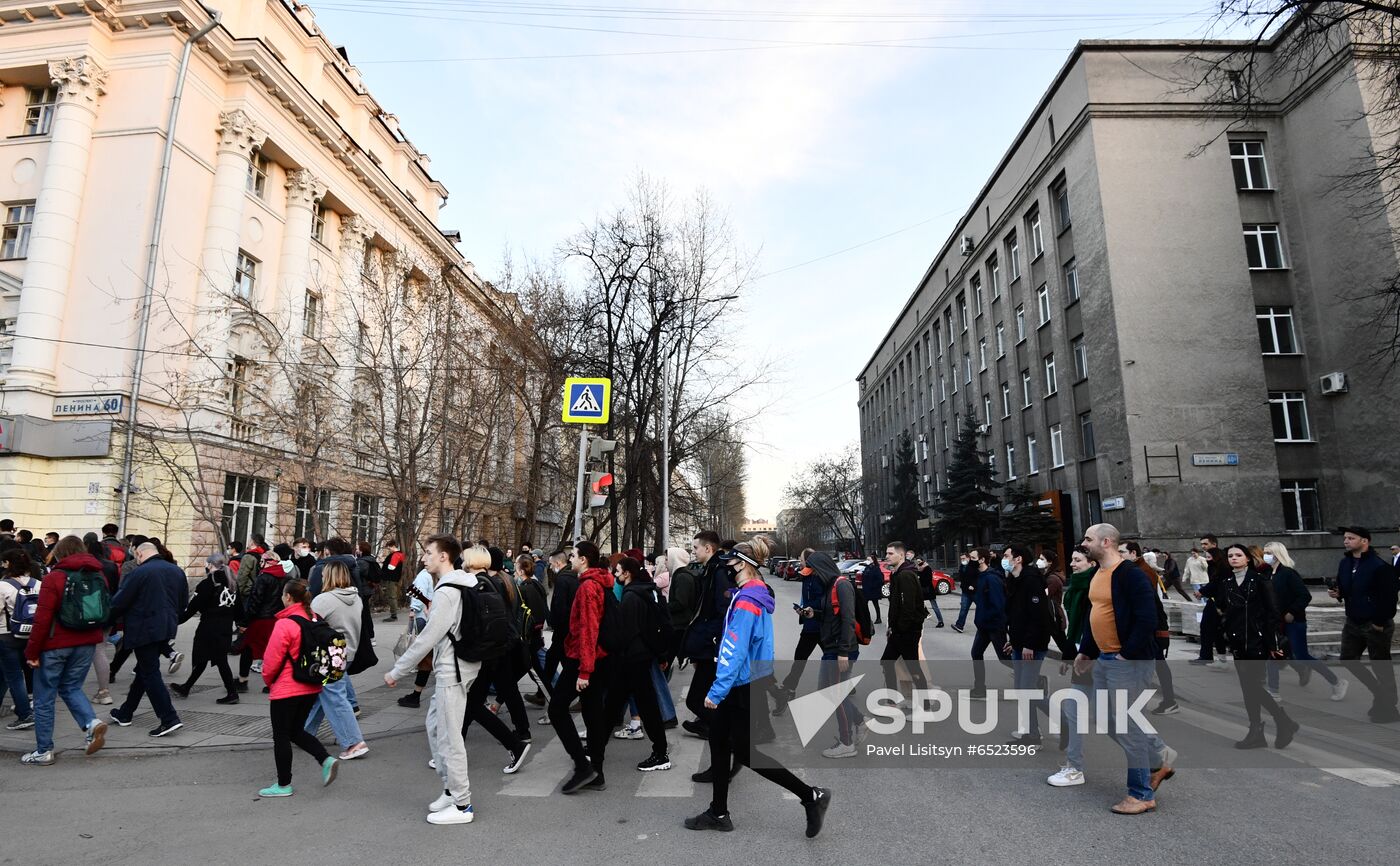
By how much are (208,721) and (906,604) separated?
747cm

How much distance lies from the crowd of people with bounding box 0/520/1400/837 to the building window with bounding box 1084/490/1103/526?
19.5m

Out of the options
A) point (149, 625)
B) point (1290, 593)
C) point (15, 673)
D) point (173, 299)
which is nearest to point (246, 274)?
point (173, 299)

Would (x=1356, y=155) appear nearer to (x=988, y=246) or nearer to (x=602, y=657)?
(x=988, y=246)

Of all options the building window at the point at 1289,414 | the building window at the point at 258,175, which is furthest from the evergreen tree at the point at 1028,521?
the building window at the point at 258,175

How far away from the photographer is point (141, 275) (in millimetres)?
20609

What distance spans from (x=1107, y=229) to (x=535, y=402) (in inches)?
809

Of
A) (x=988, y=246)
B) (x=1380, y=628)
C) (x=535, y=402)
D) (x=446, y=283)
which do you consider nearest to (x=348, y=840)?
(x=1380, y=628)

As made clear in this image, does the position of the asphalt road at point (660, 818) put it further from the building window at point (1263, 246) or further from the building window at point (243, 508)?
the building window at point (1263, 246)

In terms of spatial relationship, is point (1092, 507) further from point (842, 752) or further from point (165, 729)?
point (165, 729)

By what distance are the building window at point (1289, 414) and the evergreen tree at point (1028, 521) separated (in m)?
7.77

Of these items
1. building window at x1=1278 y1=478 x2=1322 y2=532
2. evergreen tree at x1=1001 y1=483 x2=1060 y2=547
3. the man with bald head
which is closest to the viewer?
the man with bald head

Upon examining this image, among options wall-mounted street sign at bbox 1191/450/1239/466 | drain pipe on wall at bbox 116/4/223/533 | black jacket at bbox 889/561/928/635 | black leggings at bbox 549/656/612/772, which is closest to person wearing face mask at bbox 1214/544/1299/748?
black jacket at bbox 889/561/928/635

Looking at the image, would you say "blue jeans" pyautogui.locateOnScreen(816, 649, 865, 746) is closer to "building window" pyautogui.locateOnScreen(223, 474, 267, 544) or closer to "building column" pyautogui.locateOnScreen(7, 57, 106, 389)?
"building window" pyautogui.locateOnScreen(223, 474, 267, 544)

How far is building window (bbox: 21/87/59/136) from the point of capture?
2236 centimetres
